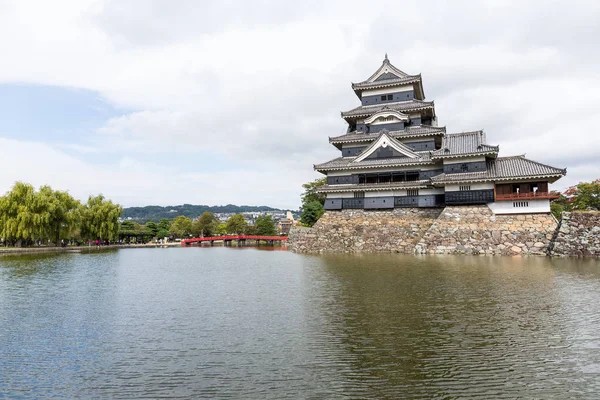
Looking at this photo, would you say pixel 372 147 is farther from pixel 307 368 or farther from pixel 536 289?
pixel 307 368

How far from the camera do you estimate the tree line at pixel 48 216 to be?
39594 millimetres

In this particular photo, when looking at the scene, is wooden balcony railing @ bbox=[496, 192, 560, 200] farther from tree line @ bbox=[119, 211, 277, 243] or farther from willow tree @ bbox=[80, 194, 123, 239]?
tree line @ bbox=[119, 211, 277, 243]

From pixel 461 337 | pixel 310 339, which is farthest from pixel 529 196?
pixel 310 339

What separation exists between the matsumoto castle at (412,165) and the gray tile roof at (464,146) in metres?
0.07

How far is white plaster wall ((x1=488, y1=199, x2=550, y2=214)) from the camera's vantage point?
1139 inches

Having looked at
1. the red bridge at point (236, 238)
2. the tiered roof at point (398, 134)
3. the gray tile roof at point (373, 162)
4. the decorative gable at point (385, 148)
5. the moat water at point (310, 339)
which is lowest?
the moat water at point (310, 339)

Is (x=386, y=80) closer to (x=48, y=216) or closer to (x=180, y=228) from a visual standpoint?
(x=48, y=216)

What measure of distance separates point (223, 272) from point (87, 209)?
36364 mm

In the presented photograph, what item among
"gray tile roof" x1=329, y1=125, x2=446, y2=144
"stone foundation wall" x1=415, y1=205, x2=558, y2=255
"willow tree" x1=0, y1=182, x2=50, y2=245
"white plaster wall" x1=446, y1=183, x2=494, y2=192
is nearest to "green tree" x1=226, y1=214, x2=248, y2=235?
"willow tree" x1=0, y1=182, x2=50, y2=245

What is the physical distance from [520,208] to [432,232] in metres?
6.73

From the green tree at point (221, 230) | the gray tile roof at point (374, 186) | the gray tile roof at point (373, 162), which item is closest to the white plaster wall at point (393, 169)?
the gray tile roof at point (373, 162)

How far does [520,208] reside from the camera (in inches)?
1164

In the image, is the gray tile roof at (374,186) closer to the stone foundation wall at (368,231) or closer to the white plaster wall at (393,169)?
the white plaster wall at (393,169)

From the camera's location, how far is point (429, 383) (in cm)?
637
